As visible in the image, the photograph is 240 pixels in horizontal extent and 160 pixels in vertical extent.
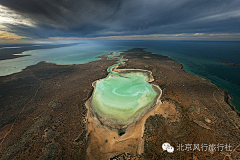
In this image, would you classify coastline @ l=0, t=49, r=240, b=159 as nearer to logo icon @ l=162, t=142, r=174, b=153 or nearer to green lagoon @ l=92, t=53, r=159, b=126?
logo icon @ l=162, t=142, r=174, b=153

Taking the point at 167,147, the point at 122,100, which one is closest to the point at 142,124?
the point at 167,147

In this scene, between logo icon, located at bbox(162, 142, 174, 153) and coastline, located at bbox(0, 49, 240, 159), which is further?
coastline, located at bbox(0, 49, 240, 159)

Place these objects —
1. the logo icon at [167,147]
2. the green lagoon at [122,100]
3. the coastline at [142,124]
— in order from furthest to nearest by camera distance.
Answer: the green lagoon at [122,100] < the coastline at [142,124] < the logo icon at [167,147]

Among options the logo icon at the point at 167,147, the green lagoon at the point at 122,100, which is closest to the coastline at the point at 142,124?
the logo icon at the point at 167,147

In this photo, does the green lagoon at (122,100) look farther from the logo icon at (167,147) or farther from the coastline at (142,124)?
the logo icon at (167,147)

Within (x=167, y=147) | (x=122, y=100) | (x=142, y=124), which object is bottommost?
(x=167, y=147)

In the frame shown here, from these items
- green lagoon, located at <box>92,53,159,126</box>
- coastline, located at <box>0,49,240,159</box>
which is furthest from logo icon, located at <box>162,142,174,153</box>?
green lagoon, located at <box>92,53,159,126</box>

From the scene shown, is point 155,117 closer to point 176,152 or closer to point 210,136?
point 176,152

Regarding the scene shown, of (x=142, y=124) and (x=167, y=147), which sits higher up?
(x=142, y=124)

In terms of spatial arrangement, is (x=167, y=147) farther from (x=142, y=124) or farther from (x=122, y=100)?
(x=122, y=100)

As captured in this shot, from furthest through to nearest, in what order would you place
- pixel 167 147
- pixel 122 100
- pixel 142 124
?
pixel 122 100
pixel 142 124
pixel 167 147

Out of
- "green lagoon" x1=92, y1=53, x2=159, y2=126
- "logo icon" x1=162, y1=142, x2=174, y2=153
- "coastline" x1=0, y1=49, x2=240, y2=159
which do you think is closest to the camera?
"logo icon" x1=162, y1=142, x2=174, y2=153
